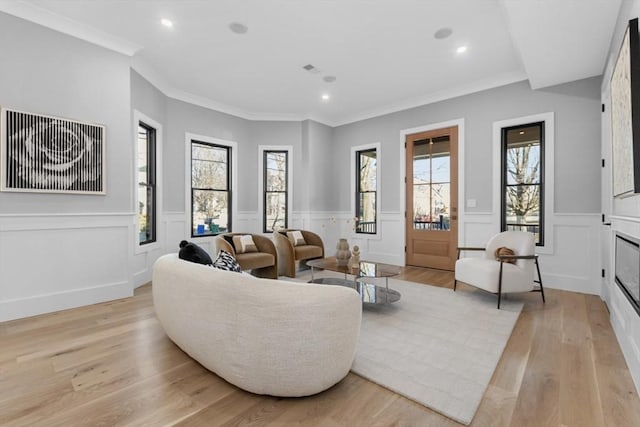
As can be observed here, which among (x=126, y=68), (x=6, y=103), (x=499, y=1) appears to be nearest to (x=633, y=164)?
(x=499, y=1)

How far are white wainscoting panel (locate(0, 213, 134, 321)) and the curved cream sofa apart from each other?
2.34 metres

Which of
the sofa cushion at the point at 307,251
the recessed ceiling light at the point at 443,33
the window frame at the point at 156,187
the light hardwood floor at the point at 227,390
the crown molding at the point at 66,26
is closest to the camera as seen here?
the light hardwood floor at the point at 227,390

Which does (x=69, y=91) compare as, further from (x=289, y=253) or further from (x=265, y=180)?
(x=265, y=180)

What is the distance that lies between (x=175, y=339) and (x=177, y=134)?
3.74m

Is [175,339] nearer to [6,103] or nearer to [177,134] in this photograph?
[6,103]

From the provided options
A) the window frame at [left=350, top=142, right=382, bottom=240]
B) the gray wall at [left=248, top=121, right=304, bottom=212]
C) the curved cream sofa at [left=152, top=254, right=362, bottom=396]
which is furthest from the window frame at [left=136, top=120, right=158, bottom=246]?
the window frame at [left=350, top=142, right=382, bottom=240]

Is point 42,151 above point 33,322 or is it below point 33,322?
above

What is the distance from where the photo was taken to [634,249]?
196cm

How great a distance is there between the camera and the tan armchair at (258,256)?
3.85 meters

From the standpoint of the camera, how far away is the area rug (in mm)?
1681

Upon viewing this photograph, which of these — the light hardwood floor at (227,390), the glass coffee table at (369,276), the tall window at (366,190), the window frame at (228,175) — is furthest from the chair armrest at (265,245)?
the tall window at (366,190)

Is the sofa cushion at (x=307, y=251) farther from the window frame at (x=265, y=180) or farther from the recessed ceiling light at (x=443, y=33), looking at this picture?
the recessed ceiling light at (x=443, y=33)

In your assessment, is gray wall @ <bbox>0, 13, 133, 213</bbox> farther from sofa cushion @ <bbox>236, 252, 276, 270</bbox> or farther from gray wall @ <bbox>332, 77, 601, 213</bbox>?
gray wall @ <bbox>332, 77, 601, 213</bbox>

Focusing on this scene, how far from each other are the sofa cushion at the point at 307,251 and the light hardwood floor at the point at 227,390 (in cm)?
226
